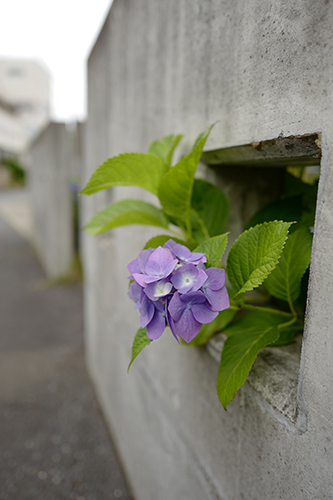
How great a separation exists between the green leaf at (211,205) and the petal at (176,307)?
391 millimetres

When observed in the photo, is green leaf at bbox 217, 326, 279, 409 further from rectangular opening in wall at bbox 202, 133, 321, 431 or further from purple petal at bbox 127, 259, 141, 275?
purple petal at bbox 127, 259, 141, 275

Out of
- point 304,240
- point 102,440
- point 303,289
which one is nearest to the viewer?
point 304,240

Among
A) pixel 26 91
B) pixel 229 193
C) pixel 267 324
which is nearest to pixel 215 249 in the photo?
pixel 267 324

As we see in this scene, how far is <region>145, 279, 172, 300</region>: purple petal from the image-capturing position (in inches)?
23.8

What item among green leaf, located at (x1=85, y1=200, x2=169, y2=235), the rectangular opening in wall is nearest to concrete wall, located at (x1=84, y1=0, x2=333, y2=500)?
the rectangular opening in wall

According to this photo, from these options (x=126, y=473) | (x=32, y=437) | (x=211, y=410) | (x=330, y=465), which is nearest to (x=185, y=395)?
(x=211, y=410)

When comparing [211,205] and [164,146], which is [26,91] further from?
[211,205]

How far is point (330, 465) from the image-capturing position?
0.58 metres

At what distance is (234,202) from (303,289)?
33 cm

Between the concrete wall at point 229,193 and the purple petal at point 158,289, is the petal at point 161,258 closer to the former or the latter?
the purple petal at point 158,289

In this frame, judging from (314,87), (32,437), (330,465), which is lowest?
(32,437)

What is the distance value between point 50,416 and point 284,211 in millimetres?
2439

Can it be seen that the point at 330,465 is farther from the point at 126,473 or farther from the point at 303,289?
the point at 126,473

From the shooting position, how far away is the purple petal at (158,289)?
60 cm
